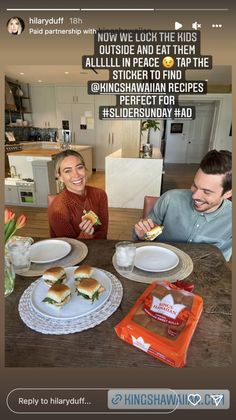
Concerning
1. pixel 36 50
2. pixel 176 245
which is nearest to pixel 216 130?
pixel 176 245

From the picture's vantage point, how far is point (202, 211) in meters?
0.85

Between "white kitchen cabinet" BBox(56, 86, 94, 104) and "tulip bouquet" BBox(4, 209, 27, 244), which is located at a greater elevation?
"white kitchen cabinet" BBox(56, 86, 94, 104)

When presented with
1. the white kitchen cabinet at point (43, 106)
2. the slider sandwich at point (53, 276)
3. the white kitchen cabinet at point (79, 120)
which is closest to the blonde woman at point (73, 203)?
the slider sandwich at point (53, 276)

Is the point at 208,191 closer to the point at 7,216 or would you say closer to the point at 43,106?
the point at 7,216

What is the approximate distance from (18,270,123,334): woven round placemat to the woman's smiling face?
61 centimetres

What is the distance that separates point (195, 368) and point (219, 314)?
154 millimetres

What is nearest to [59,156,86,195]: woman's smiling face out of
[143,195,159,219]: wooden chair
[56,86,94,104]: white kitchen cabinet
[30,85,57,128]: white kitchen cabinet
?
[143,195,159,219]: wooden chair

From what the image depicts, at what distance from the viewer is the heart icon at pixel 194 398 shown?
32 centimetres

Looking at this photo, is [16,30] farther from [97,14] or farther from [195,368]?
[195,368]

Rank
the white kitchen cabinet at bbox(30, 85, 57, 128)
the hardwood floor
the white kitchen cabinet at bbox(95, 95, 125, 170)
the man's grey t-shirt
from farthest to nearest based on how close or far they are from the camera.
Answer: the white kitchen cabinet at bbox(30, 85, 57, 128)
the white kitchen cabinet at bbox(95, 95, 125, 170)
the hardwood floor
the man's grey t-shirt

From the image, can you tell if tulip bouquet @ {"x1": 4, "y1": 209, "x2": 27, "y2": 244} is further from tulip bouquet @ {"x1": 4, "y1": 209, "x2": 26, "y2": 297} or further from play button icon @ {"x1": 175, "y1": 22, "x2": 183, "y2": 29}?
play button icon @ {"x1": 175, "y1": 22, "x2": 183, "y2": 29}

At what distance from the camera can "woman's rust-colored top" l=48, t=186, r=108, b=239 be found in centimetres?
92

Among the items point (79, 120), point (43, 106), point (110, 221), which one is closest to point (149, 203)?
point (110, 221)

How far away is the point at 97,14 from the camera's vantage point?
0.36m
